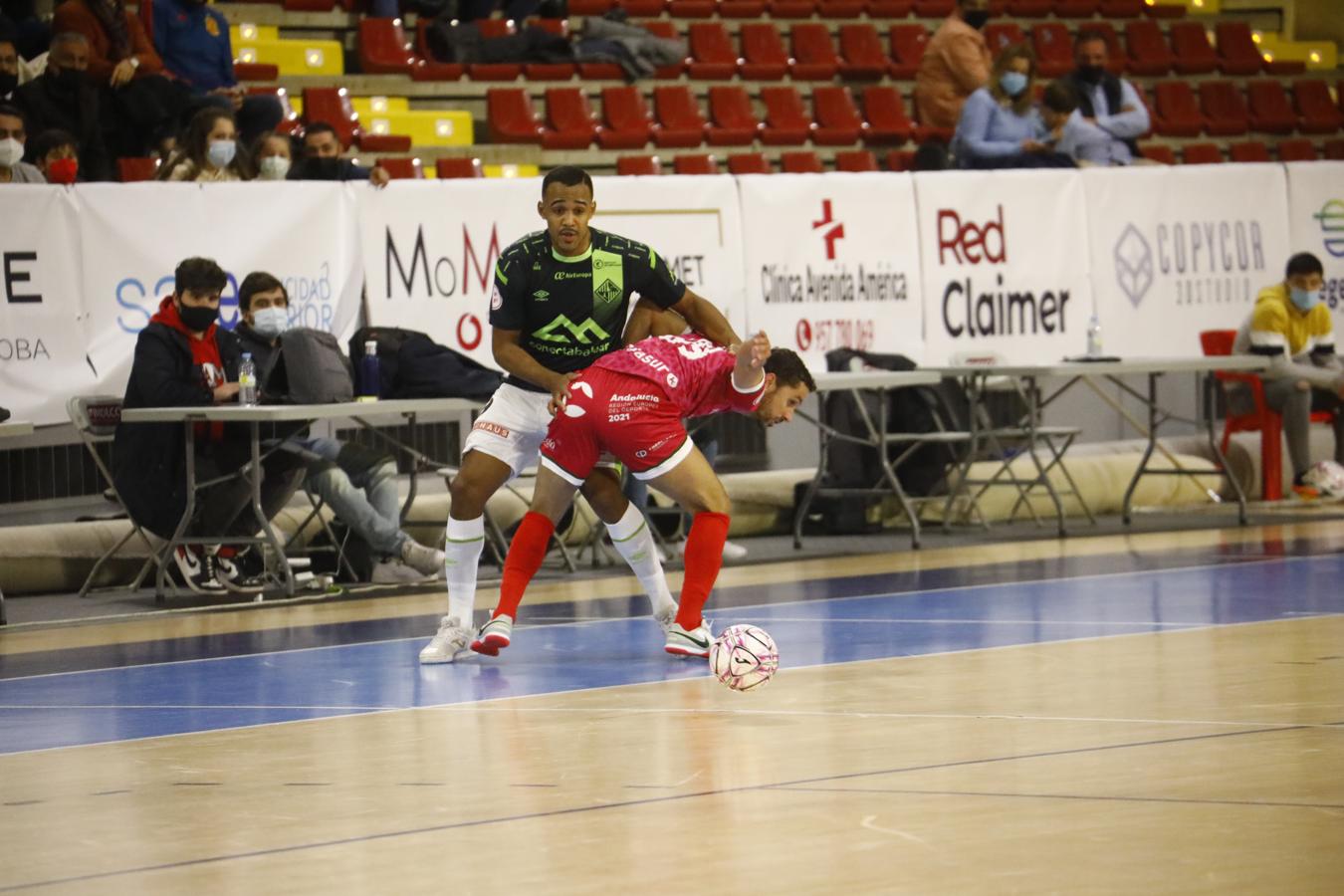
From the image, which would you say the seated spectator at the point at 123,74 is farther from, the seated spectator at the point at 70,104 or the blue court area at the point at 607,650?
the blue court area at the point at 607,650

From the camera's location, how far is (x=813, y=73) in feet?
63.4

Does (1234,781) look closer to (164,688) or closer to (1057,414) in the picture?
(164,688)

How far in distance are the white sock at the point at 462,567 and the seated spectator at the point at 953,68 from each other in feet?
30.6

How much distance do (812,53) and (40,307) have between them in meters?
10.5

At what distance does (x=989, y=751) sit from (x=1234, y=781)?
0.72 meters

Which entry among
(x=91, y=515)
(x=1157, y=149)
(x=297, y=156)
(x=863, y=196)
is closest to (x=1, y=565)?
(x=91, y=515)

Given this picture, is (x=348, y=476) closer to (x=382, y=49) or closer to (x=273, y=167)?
(x=273, y=167)

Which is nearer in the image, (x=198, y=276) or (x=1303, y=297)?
(x=198, y=276)

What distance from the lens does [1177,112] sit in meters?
20.5

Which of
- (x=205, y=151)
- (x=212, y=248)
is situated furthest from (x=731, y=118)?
(x=212, y=248)

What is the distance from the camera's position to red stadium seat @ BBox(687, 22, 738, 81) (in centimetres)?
1875

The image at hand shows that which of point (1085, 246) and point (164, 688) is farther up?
point (1085, 246)

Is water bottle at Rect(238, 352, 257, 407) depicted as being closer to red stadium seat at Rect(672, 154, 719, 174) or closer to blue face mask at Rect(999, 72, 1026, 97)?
red stadium seat at Rect(672, 154, 719, 174)

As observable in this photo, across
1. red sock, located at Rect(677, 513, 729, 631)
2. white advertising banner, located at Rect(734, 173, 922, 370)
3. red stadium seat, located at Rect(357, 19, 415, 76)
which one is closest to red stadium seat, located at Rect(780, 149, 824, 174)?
red stadium seat, located at Rect(357, 19, 415, 76)
